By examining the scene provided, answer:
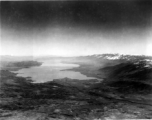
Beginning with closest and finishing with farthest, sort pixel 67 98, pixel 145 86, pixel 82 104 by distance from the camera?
pixel 82 104
pixel 67 98
pixel 145 86

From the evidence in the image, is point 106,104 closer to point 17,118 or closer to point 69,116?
point 69,116

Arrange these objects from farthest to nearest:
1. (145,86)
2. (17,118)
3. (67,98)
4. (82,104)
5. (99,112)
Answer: (145,86)
(67,98)
(82,104)
(99,112)
(17,118)

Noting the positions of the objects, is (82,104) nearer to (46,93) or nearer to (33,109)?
(33,109)

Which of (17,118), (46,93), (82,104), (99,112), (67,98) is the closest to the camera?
(17,118)

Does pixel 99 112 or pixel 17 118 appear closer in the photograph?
pixel 17 118

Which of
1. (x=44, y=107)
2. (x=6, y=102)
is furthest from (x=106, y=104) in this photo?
(x=6, y=102)

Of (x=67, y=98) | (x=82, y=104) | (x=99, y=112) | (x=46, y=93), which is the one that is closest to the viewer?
(x=99, y=112)

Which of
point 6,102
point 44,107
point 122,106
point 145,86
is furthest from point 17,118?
point 145,86

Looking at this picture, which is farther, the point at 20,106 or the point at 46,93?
the point at 46,93

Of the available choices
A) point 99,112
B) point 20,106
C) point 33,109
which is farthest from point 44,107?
point 99,112
